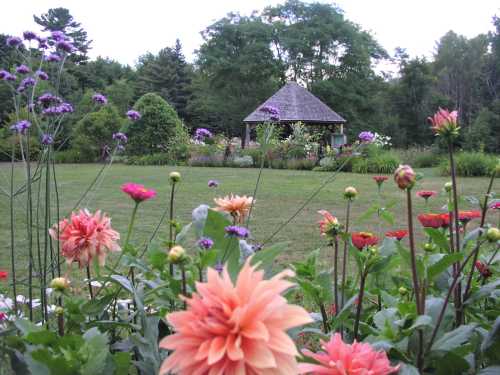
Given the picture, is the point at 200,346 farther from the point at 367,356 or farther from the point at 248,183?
the point at 248,183

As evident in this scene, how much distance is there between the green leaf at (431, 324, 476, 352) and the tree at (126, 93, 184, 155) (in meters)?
20.6

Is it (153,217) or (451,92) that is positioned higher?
(451,92)

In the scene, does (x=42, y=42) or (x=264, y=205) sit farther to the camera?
(x=264, y=205)

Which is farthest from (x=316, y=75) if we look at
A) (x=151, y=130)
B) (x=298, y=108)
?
(x=151, y=130)

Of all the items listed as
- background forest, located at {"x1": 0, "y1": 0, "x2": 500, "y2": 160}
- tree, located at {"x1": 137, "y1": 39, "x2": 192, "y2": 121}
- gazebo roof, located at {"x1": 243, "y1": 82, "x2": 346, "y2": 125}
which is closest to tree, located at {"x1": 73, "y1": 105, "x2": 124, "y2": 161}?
gazebo roof, located at {"x1": 243, "y1": 82, "x2": 346, "y2": 125}

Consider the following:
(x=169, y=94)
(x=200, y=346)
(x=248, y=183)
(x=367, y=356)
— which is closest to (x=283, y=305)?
(x=200, y=346)

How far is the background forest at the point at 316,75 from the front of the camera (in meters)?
29.5

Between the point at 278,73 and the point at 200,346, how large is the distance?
32613mm

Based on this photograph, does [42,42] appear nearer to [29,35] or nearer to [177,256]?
[29,35]

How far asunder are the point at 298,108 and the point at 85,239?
71.4ft

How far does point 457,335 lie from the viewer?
96 centimetres

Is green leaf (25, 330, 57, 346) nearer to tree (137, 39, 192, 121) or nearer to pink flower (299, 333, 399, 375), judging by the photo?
pink flower (299, 333, 399, 375)

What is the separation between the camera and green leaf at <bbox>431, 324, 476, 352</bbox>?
946 mm

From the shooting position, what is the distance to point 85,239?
1161 millimetres
